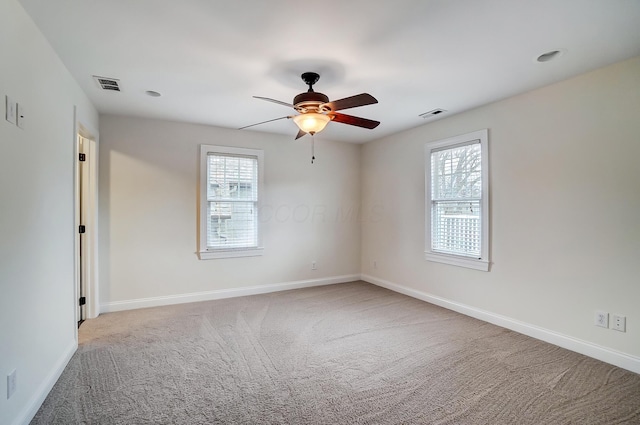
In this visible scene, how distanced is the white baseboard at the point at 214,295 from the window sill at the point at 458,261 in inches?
69.3

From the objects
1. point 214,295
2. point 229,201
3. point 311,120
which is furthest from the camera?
point 229,201

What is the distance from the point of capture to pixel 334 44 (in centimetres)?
230

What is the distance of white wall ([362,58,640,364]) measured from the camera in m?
2.56

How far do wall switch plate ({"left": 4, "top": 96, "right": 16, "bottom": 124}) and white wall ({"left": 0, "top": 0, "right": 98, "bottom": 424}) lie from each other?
3 centimetres

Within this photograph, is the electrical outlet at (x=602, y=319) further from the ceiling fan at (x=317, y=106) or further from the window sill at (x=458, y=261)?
the ceiling fan at (x=317, y=106)

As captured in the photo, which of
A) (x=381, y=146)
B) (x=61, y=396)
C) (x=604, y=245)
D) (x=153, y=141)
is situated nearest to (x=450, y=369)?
(x=604, y=245)

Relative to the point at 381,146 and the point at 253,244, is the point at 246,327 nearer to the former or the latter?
the point at 253,244

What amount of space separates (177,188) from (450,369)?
3.84 m

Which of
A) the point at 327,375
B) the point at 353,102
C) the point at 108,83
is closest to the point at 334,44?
the point at 353,102

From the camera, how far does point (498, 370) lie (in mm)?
2504

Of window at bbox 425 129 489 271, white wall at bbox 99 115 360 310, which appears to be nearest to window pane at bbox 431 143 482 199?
window at bbox 425 129 489 271

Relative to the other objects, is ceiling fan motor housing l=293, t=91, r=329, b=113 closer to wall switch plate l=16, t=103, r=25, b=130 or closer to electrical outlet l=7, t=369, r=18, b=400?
wall switch plate l=16, t=103, r=25, b=130

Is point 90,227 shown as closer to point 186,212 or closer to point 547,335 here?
point 186,212

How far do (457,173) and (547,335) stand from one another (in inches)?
78.6
